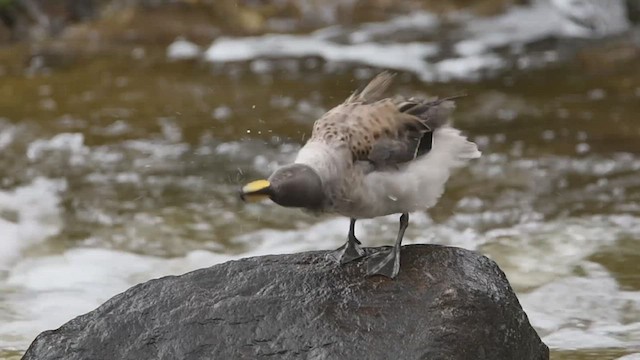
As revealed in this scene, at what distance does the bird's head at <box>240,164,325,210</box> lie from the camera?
12.9 feet

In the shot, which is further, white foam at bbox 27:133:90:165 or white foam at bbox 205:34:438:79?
white foam at bbox 205:34:438:79

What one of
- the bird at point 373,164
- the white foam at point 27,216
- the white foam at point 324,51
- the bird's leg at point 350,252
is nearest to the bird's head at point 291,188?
the bird at point 373,164

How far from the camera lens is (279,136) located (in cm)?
1200

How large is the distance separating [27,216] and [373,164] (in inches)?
237

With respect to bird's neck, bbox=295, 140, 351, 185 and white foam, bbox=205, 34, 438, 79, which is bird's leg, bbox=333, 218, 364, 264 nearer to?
bird's neck, bbox=295, 140, 351, 185

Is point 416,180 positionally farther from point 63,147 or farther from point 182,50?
point 182,50

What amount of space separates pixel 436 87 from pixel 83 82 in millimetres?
5280

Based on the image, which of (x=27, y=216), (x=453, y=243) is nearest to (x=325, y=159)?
(x=453, y=243)

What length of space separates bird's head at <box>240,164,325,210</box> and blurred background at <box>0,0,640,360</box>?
2.89 meters

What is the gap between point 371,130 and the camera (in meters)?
4.79

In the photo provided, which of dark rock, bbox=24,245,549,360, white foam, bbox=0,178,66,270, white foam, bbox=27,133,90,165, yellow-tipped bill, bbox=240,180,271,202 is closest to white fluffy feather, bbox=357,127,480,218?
dark rock, bbox=24,245,549,360

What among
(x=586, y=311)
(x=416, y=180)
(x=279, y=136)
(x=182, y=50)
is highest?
(x=182, y=50)

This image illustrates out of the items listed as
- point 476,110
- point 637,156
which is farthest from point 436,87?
point 637,156

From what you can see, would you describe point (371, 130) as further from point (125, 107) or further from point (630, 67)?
point (630, 67)
